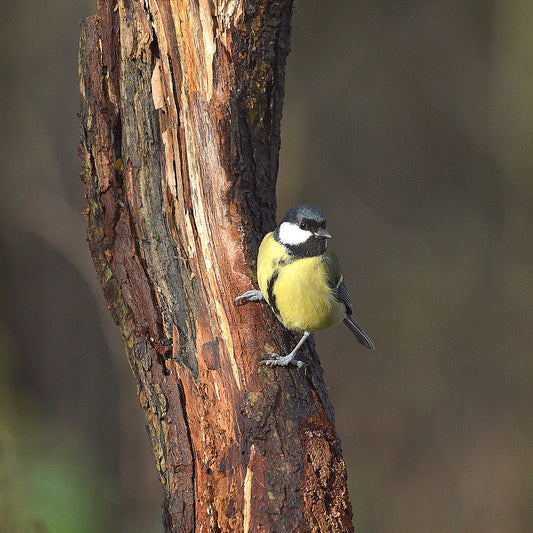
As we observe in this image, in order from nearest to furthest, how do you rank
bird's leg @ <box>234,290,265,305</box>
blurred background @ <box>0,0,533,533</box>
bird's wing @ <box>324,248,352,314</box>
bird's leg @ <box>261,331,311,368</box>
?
1. bird's leg @ <box>261,331,311,368</box>
2. bird's leg @ <box>234,290,265,305</box>
3. bird's wing @ <box>324,248,352,314</box>
4. blurred background @ <box>0,0,533,533</box>

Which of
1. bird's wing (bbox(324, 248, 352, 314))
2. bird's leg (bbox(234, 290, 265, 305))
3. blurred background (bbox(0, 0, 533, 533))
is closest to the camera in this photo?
bird's leg (bbox(234, 290, 265, 305))

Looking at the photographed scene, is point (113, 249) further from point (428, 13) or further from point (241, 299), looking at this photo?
point (428, 13)

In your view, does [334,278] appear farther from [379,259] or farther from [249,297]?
[379,259]

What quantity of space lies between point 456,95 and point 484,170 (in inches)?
32.8

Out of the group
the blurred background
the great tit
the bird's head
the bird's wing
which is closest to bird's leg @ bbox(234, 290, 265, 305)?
the great tit

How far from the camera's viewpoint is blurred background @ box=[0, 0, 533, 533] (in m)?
4.61

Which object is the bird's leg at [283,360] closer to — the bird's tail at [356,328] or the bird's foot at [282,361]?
the bird's foot at [282,361]

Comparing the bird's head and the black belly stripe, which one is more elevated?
the bird's head

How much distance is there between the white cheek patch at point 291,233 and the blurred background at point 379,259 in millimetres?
→ 2627

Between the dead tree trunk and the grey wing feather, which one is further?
the grey wing feather

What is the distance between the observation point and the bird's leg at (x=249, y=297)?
7.59ft

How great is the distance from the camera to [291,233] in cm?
241

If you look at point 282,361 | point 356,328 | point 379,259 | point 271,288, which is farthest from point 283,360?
point 379,259

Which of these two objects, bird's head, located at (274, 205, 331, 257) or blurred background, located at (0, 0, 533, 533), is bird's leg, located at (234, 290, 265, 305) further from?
blurred background, located at (0, 0, 533, 533)
